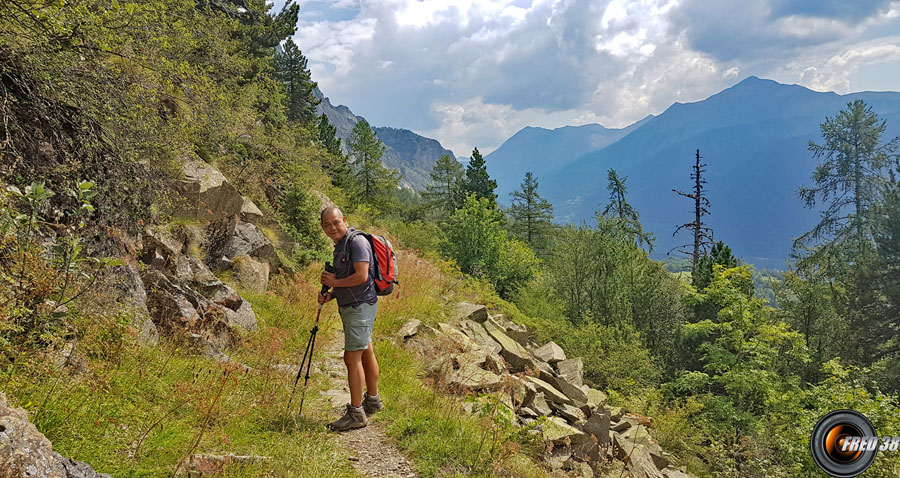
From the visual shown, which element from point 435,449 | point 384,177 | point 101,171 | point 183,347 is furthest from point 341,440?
point 384,177

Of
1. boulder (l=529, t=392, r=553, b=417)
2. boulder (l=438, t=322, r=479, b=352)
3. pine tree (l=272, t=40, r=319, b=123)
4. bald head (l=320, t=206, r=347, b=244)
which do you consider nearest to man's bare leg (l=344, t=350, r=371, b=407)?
bald head (l=320, t=206, r=347, b=244)

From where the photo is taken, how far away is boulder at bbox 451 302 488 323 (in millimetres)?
11070

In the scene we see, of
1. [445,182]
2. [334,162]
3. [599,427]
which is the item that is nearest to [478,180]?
[445,182]

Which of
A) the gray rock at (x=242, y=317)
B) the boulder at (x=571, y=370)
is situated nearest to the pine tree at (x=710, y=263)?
the boulder at (x=571, y=370)

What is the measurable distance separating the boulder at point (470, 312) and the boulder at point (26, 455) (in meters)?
8.70

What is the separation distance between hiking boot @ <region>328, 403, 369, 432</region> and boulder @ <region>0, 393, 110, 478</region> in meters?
2.15

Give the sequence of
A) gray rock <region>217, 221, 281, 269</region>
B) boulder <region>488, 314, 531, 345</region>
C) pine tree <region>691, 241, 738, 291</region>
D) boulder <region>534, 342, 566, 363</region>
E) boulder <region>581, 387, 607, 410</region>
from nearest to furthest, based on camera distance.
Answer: gray rock <region>217, 221, 281, 269</region>, boulder <region>581, 387, 607, 410</region>, boulder <region>534, 342, 566, 363</region>, boulder <region>488, 314, 531, 345</region>, pine tree <region>691, 241, 738, 291</region>

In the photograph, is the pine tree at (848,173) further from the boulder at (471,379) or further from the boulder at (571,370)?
the boulder at (471,379)

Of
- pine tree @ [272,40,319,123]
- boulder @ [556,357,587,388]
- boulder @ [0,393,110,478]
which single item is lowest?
boulder @ [556,357,587,388]

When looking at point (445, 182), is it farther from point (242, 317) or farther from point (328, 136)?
point (242, 317)

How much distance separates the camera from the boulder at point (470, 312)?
36.3ft

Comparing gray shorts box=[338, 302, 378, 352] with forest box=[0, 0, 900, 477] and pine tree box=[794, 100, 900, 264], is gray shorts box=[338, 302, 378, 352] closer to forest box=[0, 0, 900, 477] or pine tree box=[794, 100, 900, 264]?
forest box=[0, 0, 900, 477]

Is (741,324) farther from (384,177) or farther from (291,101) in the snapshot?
(291,101)

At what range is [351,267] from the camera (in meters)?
4.23
